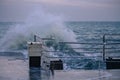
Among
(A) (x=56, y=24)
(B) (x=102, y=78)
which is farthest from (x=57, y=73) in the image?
(A) (x=56, y=24)

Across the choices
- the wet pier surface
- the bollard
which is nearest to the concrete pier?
the wet pier surface

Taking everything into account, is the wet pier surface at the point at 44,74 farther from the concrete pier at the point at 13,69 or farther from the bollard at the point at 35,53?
the bollard at the point at 35,53

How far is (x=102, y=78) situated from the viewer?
28.0 feet

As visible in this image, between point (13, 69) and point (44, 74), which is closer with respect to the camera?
point (44, 74)

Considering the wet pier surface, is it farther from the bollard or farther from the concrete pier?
the bollard

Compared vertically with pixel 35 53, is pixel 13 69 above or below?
below

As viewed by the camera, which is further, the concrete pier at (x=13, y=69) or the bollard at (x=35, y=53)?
the bollard at (x=35, y=53)

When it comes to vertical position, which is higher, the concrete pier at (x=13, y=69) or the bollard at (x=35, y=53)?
the bollard at (x=35, y=53)

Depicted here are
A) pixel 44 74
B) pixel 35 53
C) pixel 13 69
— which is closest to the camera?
pixel 44 74

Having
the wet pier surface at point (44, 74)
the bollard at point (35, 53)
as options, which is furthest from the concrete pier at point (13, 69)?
the bollard at point (35, 53)

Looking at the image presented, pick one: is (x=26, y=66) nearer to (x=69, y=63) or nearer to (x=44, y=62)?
(x=44, y=62)

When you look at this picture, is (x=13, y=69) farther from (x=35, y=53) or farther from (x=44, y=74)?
(x=44, y=74)

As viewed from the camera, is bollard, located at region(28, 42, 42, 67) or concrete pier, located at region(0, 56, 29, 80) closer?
concrete pier, located at region(0, 56, 29, 80)

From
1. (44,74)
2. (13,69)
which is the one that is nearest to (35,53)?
(13,69)
